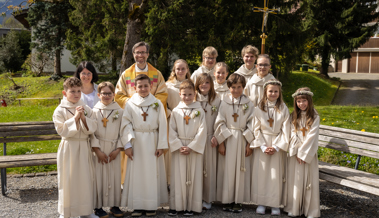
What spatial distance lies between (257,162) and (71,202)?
8.31 ft

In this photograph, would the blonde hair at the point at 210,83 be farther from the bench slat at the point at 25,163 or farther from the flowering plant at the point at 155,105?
the bench slat at the point at 25,163

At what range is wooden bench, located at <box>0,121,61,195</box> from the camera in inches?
223

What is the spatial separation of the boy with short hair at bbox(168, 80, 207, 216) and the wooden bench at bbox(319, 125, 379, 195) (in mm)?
1802

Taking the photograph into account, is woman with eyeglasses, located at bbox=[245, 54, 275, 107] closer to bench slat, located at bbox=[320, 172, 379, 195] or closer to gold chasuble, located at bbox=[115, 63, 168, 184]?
gold chasuble, located at bbox=[115, 63, 168, 184]

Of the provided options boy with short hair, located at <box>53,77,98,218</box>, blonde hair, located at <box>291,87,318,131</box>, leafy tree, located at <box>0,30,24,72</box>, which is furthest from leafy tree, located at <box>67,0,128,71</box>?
leafy tree, located at <box>0,30,24,72</box>

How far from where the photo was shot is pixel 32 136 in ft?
21.7

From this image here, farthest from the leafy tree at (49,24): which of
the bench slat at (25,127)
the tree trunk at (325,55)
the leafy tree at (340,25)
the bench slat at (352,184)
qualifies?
the bench slat at (352,184)

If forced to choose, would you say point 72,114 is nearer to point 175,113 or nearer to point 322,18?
point 175,113

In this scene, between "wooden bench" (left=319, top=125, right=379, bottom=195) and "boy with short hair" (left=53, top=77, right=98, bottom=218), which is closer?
"boy with short hair" (left=53, top=77, right=98, bottom=218)

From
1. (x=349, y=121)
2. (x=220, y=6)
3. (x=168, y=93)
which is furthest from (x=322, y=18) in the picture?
(x=168, y=93)

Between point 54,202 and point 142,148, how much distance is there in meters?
1.74

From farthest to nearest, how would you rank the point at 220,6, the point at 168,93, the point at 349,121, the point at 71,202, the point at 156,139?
1. the point at 220,6
2. the point at 349,121
3. the point at 168,93
4. the point at 156,139
5. the point at 71,202

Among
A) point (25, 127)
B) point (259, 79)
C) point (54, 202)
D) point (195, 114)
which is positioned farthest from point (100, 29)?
point (195, 114)

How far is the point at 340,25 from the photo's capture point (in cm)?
2498
